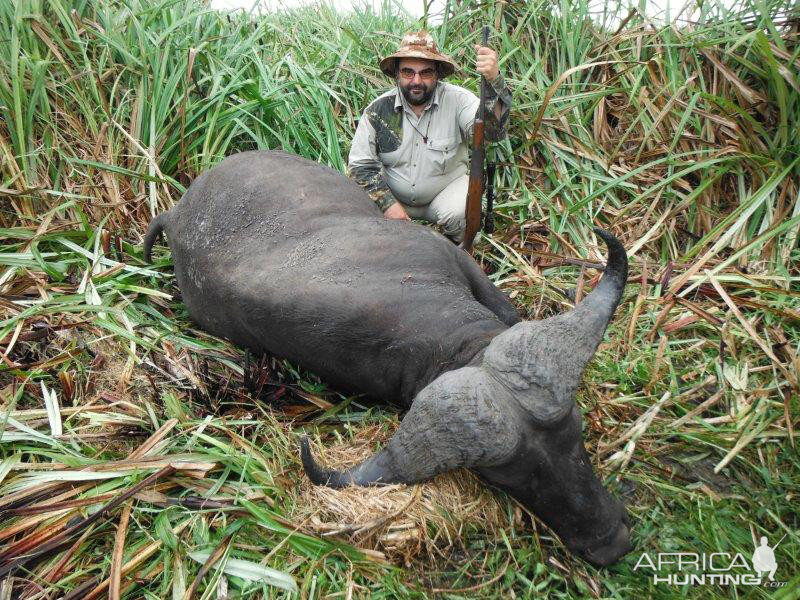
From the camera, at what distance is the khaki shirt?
4.86 meters

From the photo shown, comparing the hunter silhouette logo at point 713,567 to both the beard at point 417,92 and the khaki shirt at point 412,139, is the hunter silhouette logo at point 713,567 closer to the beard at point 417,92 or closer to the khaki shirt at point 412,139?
the khaki shirt at point 412,139

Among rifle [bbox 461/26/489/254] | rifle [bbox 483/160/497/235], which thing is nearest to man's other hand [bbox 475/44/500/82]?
rifle [bbox 461/26/489/254]

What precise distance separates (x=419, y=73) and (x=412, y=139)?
463mm

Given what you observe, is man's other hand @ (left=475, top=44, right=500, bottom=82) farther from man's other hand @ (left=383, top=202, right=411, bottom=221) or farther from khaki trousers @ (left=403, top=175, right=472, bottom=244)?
man's other hand @ (left=383, top=202, right=411, bottom=221)

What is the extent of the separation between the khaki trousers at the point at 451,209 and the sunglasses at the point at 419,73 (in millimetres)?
771

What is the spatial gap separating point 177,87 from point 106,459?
3.22 metres

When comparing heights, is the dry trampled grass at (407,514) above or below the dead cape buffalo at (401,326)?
below

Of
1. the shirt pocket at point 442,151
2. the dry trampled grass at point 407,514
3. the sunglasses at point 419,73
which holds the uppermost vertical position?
the sunglasses at point 419,73

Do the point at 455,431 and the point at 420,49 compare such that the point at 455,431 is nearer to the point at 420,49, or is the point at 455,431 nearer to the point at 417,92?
the point at 417,92

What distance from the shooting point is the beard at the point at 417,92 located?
15.6 ft

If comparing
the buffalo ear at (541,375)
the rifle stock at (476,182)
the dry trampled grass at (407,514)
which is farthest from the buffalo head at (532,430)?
the rifle stock at (476,182)

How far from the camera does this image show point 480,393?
7.29 feet

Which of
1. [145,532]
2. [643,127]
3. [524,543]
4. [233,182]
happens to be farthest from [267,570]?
A: [643,127]

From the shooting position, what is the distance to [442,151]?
4934 mm
